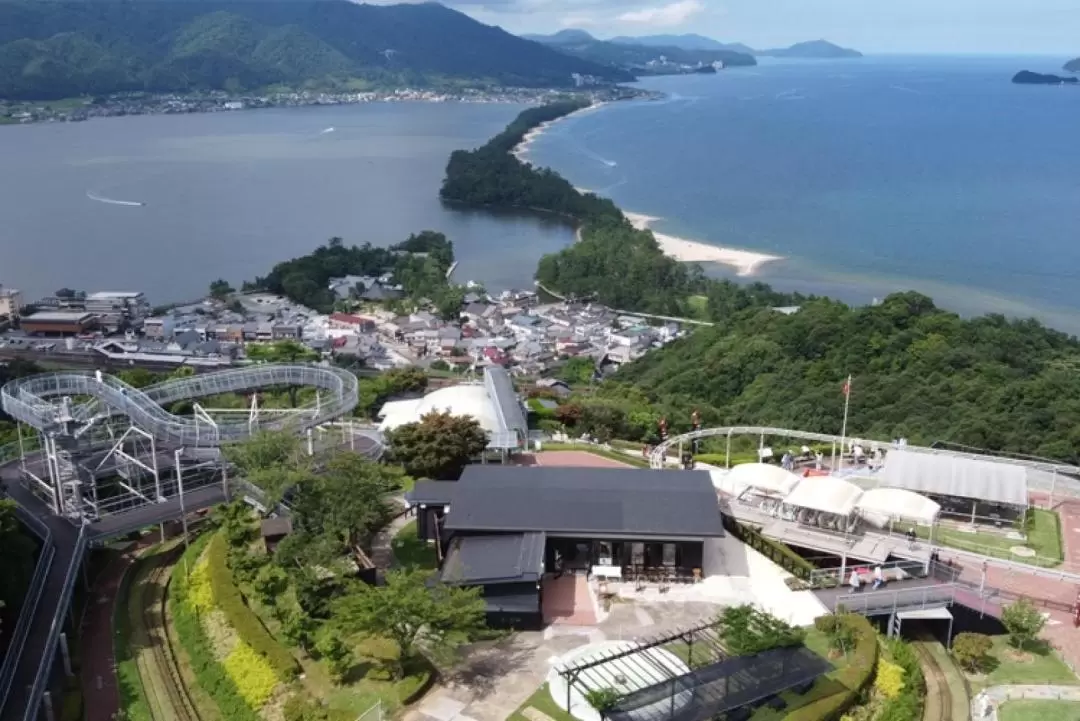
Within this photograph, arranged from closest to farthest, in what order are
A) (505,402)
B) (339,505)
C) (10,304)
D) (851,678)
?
(851,678) → (339,505) → (505,402) → (10,304)

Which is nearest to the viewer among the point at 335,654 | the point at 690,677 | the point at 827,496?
the point at 690,677

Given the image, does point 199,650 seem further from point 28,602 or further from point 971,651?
point 971,651

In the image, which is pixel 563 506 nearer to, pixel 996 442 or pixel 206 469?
pixel 206 469

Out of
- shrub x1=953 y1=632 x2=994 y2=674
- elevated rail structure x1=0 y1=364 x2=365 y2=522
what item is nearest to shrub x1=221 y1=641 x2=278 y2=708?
elevated rail structure x1=0 y1=364 x2=365 y2=522

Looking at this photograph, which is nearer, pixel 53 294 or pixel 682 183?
pixel 53 294

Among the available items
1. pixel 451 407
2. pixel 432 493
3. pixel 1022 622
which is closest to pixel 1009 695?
pixel 1022 622

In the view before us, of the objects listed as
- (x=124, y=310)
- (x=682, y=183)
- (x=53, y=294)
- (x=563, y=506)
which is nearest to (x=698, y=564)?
(x=563, y=506)
